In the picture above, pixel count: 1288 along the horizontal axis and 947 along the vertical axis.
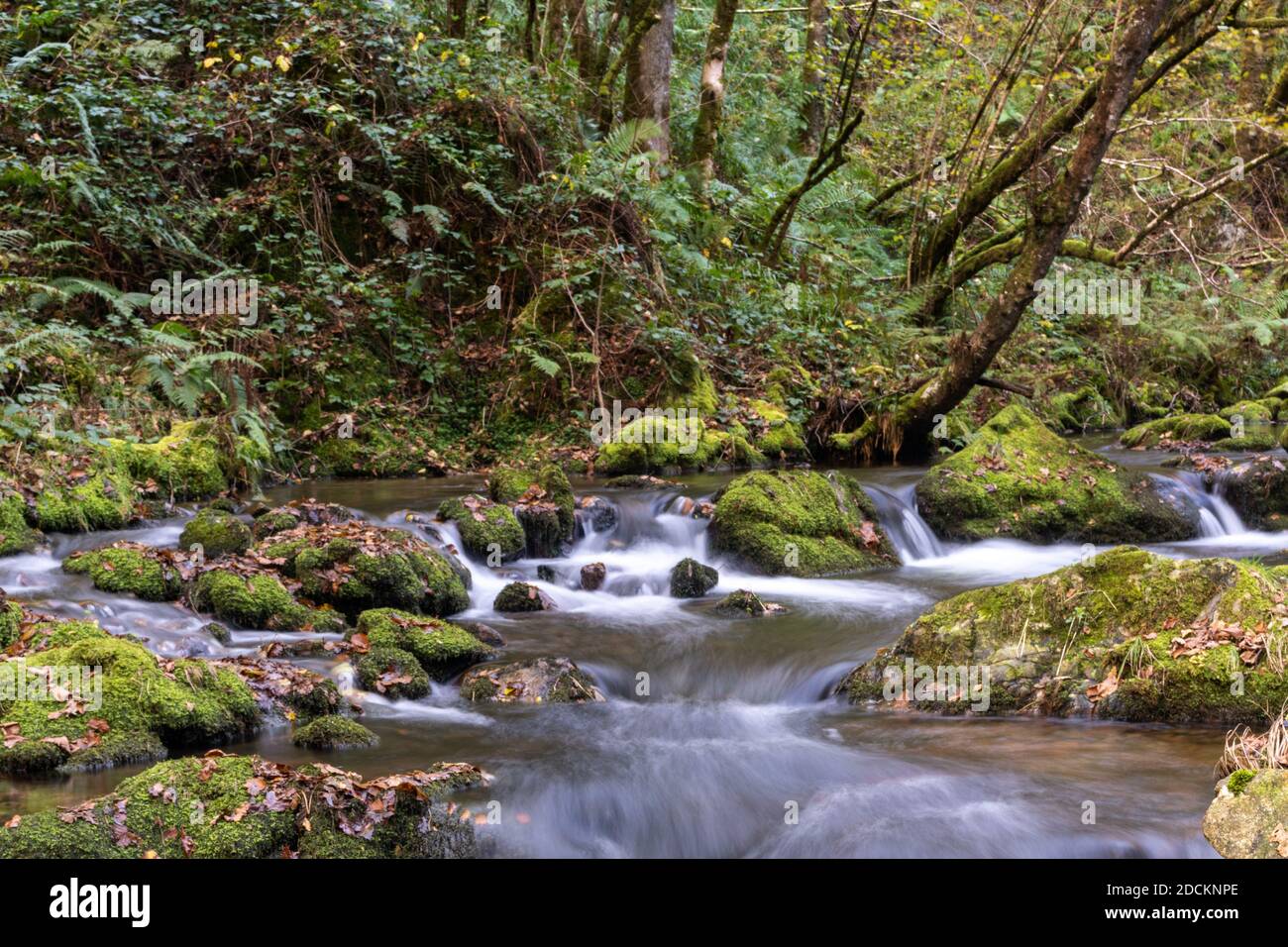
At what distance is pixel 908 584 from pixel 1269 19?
7.68 meters

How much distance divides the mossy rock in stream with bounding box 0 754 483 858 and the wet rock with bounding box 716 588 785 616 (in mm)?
4128

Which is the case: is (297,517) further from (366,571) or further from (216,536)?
(366,571)

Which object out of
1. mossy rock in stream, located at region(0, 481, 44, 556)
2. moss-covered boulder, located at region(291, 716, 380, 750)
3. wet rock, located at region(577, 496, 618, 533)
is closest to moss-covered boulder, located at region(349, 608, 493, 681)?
moss-covered boulder, located at region(291, 716, 380, 750)

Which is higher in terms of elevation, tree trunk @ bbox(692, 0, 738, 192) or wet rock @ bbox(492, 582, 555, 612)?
tree trunk @ bbox(692, 0, 738, 192)

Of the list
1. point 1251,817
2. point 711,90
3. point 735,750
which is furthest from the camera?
point 711,90

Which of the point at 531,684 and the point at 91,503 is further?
the point at 91,503

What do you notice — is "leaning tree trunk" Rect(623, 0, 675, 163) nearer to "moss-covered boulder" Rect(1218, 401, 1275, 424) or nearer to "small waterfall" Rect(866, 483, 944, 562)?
"small waterfall" Rect(866, 483, 944, 562)

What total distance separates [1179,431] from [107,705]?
1575 cm

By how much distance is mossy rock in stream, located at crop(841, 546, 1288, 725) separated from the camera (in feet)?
19.5

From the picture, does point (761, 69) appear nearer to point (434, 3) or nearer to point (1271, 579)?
point (434, 3)

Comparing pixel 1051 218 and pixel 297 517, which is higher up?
pixel 1051 218

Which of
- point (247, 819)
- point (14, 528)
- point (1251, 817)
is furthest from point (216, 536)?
point (1251, 817)

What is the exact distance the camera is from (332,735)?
573 cm

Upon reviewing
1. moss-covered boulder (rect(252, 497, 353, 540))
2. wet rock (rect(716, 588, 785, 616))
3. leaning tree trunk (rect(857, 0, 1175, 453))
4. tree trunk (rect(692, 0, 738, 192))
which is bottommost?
wet rock (rect(716, 588, 785, 616))
